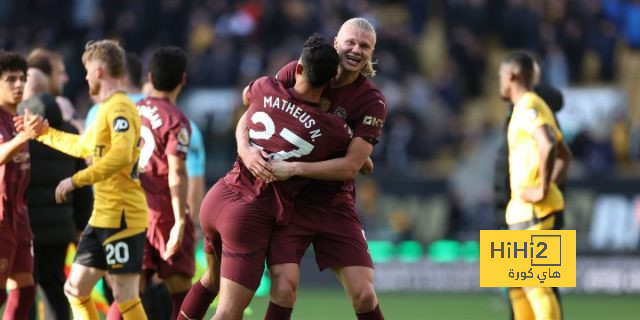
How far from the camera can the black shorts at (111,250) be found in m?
9.22

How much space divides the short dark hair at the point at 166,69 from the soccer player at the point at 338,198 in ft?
6.18

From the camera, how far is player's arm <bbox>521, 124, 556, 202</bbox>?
10164 millimetres

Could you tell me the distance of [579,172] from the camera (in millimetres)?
19328

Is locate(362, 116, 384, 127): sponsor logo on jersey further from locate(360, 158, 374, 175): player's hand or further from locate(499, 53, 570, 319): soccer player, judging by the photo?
locate(499, 53, 570, 319): soccer player

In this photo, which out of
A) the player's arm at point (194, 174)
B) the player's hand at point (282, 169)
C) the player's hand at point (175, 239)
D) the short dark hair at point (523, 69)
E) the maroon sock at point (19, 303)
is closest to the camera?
the player's hand at point (282, 169)

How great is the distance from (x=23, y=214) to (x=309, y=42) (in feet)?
8.09

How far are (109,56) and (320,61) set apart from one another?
1879mm

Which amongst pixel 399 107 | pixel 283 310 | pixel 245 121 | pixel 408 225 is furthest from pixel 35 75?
pixel 399 107

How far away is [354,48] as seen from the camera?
27.6ft

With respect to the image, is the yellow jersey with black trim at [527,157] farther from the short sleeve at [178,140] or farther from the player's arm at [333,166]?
the short sleeve at [178,140]

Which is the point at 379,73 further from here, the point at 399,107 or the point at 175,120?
the point at 175,120

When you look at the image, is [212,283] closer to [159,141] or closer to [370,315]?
[370,315]

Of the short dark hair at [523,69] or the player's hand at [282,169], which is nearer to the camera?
the player's hand at [282,169]

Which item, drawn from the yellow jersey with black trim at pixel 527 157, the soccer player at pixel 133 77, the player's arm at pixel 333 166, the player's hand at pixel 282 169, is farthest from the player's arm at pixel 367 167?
the soccer player at pixel 133 77
